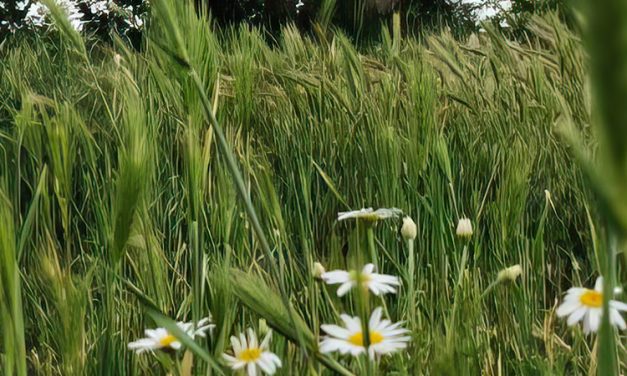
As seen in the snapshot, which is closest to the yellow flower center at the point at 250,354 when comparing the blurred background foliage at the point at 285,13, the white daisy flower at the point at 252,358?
the white daisy flower at the point at 252,358

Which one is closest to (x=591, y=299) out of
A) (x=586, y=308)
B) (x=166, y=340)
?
(x=586, y=308)

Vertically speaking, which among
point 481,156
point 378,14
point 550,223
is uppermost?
point 378,14

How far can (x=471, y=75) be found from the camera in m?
1.89

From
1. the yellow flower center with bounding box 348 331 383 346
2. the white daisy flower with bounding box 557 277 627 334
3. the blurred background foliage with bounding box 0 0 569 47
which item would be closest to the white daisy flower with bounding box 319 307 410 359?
the yellow flower center with bounding box 348 331 383 346

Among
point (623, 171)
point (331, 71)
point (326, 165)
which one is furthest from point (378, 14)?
point (623, 171)

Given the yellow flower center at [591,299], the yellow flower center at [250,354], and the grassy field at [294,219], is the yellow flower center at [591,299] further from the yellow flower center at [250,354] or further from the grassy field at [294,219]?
the yellow flower center at [250,354]

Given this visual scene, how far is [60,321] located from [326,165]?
2.95 feet

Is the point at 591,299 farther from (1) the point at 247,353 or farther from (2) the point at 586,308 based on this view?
(1) the point at 247,353

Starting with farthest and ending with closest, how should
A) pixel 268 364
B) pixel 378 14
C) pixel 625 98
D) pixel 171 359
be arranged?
pixel 378 14 → pixel 171 359 → pixel 268 364 → pixel 625 98

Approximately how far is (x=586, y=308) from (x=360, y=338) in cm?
17

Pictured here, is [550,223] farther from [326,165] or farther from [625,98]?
[625,98]

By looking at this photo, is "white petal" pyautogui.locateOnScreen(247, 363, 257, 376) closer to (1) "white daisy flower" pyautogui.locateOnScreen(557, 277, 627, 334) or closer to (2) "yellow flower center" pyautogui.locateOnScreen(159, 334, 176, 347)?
(2) "yellow flower center" pyautogui.locateOnScreen(159, 334, 176, 347)

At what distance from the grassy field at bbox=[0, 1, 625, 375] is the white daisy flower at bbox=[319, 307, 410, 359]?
25 millimetres

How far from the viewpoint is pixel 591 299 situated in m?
0.59
